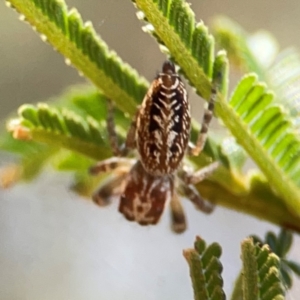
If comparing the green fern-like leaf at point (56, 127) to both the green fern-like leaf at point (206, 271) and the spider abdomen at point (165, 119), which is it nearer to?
the spider abdomen at point (165, 119)

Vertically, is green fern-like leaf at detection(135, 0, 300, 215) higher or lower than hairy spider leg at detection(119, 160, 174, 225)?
higher

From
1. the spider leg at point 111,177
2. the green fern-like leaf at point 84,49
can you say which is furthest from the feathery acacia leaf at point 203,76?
the spider leg at point 111,177

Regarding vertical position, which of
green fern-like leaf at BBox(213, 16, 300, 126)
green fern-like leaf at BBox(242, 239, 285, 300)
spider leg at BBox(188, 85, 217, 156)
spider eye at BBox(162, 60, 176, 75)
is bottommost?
green fern-like leaf at BBox(242, 239, 285, 300)

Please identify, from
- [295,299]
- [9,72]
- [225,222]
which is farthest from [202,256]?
[9,72]

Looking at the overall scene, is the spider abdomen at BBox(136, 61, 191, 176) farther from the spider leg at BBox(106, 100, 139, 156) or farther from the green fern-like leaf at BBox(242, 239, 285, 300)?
the green fern-like leaf at BBox(242, 239, 285, 300)

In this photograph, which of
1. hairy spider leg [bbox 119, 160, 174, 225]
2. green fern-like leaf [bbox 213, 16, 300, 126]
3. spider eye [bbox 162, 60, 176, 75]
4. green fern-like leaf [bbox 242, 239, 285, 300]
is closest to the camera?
green fern-like leaf [bbox 242, 239, 285, 300]

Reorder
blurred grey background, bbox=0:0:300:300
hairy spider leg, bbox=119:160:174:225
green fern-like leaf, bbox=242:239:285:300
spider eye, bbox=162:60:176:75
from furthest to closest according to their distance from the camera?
1. blurred grey background, bbox=0:0:300:300
2. hairy spider leg, bbox=119:160:174:225
3. spider eye, bbox=162:60:176:75
4. green fern-like leaf, bbox=242:239:285:300

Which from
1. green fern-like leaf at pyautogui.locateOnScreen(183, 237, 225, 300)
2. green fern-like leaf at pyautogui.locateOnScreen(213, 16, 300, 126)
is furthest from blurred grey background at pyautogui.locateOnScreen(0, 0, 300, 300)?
green fern-like leaf at pyautogui.locateOnScreen(183, 237, 225, 300)

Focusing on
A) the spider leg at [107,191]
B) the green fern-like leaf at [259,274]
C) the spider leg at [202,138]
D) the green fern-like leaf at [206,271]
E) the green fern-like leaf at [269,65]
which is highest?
the green fern-like leaf at [269,65]
